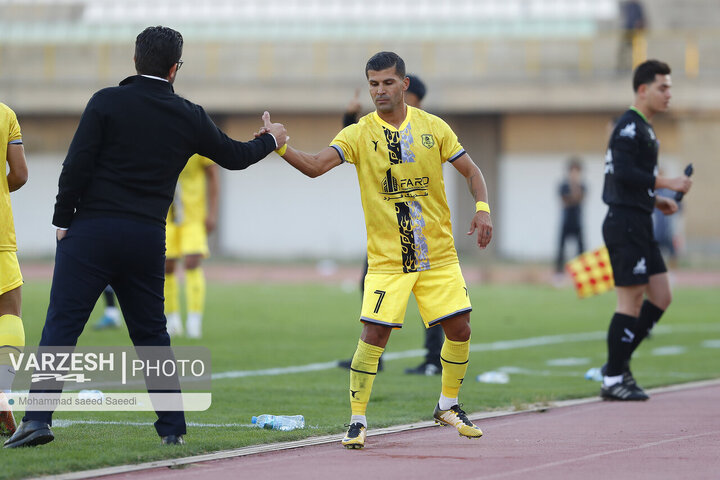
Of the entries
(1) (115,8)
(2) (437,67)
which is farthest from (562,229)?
(1) (115,8)

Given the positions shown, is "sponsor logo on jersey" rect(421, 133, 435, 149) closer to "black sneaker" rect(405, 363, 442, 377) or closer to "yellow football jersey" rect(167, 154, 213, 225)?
"black sneaker" rect(405, 363, 442, 377)

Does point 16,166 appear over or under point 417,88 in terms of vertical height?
under

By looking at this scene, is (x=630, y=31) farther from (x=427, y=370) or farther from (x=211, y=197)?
(x=427, y=370)

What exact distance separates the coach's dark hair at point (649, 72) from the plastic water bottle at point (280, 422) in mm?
4107

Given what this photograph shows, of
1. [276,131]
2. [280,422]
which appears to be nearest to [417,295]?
[280,422]

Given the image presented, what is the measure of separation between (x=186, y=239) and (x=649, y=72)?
20.5 ft

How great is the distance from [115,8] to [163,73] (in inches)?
1533

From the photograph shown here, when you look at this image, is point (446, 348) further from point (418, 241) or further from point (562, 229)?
point (562, 229)

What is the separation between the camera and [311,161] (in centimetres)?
680

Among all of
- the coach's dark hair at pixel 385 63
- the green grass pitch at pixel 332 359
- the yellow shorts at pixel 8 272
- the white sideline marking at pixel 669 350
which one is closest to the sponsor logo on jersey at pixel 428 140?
the coach's dark hair at pixel 385 63

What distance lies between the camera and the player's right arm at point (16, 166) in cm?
705

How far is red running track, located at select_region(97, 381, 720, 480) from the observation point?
5930 millimetres

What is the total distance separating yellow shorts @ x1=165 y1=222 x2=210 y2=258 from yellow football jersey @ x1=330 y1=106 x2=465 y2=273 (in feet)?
23.1

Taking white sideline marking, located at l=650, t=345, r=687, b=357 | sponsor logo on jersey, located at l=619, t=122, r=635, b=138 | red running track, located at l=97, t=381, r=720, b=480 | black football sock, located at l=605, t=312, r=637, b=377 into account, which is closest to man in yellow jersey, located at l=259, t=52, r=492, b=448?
red running track, located at l=97, t=381, r=720, b=480
